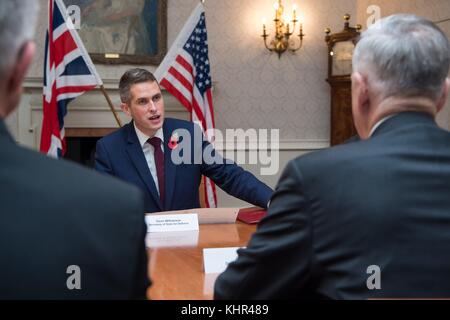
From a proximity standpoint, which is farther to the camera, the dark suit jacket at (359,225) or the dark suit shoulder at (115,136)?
the dark suit shoulder at (115,136)

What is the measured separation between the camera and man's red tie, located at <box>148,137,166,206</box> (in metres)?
3.20

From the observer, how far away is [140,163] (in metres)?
3.15

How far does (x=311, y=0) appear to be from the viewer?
589 centimetres

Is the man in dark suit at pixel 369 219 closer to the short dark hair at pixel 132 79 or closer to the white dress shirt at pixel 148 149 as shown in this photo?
Result: the white dress shirt at pixel 148 149

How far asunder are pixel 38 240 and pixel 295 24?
5414 millimetres

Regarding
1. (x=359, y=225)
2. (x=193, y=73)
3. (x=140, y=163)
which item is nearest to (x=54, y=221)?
(x=359, y=225)

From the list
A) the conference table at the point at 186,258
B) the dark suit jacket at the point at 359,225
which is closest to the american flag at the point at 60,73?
the conference table at the point at 186,258

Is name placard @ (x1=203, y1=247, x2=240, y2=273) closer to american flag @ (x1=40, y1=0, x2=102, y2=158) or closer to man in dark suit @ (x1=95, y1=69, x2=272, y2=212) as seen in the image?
man in dark suit @ (x1=95, y1=69, x2=272, y2=212)

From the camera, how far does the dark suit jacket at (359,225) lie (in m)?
1.12

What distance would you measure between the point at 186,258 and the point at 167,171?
136 centimetres

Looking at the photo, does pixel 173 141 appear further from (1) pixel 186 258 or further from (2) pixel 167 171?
(1) pixel 186 258

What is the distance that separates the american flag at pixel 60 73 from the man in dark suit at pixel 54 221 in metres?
3.53
